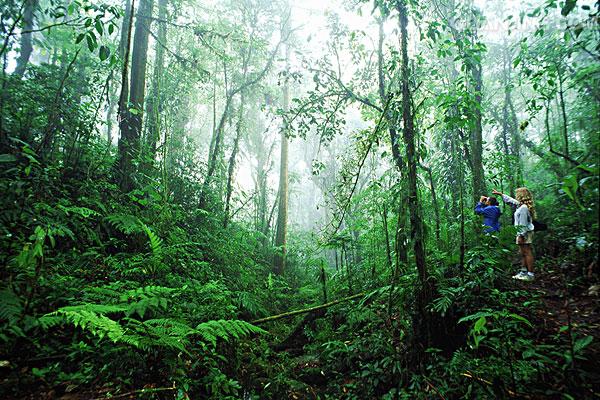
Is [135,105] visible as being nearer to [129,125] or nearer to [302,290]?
[129,125]

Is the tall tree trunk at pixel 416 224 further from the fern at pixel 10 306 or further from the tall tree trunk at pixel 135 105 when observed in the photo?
the tall tree trunk at pixel 135 105

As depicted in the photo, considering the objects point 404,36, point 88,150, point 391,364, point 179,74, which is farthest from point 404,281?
point 179,74

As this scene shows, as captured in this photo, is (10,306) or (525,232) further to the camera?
(525,232)

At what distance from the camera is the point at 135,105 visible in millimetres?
7133

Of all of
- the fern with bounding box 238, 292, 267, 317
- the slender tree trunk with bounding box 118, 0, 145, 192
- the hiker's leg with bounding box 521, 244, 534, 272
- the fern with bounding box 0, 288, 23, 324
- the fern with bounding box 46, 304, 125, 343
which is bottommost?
the fern with bounding box 238, 292, 267, 317

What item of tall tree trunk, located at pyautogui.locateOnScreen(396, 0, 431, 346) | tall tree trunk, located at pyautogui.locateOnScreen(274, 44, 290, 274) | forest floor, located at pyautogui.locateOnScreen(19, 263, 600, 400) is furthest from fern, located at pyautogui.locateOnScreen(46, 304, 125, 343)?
tall tree trunk, located at pyautogui.locateOnScreen(274, 44, 290, 274)

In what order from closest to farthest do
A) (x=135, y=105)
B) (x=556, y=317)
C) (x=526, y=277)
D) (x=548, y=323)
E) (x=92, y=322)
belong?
1. (x=92, y=322)
2. (x=548, y=323)
3. (x=556, y=317)
4. (x=526, y=277)
5. (x=135, y=105)

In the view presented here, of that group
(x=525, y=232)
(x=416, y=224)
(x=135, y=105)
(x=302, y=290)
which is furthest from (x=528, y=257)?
(x=135, y=105)

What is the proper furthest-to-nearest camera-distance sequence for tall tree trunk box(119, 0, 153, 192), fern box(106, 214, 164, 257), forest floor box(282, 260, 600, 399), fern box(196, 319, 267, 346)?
tall tree trunk box(119, 0, 153, 192), fern box(106, 214, 164, 257), fern box(196, 319, 267, 346), forest floor box(282, 260, 600, 399)

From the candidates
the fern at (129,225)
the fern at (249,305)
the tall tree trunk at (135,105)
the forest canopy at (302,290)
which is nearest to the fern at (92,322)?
the forest canopy at (302,290)

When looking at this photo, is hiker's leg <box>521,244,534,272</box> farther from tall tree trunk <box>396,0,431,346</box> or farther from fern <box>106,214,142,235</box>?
fern <box>106,214,142,235</box>

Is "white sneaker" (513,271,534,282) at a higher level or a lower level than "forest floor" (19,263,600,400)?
higher

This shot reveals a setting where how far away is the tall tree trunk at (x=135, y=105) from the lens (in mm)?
6574

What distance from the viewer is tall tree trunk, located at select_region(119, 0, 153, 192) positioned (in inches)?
259
